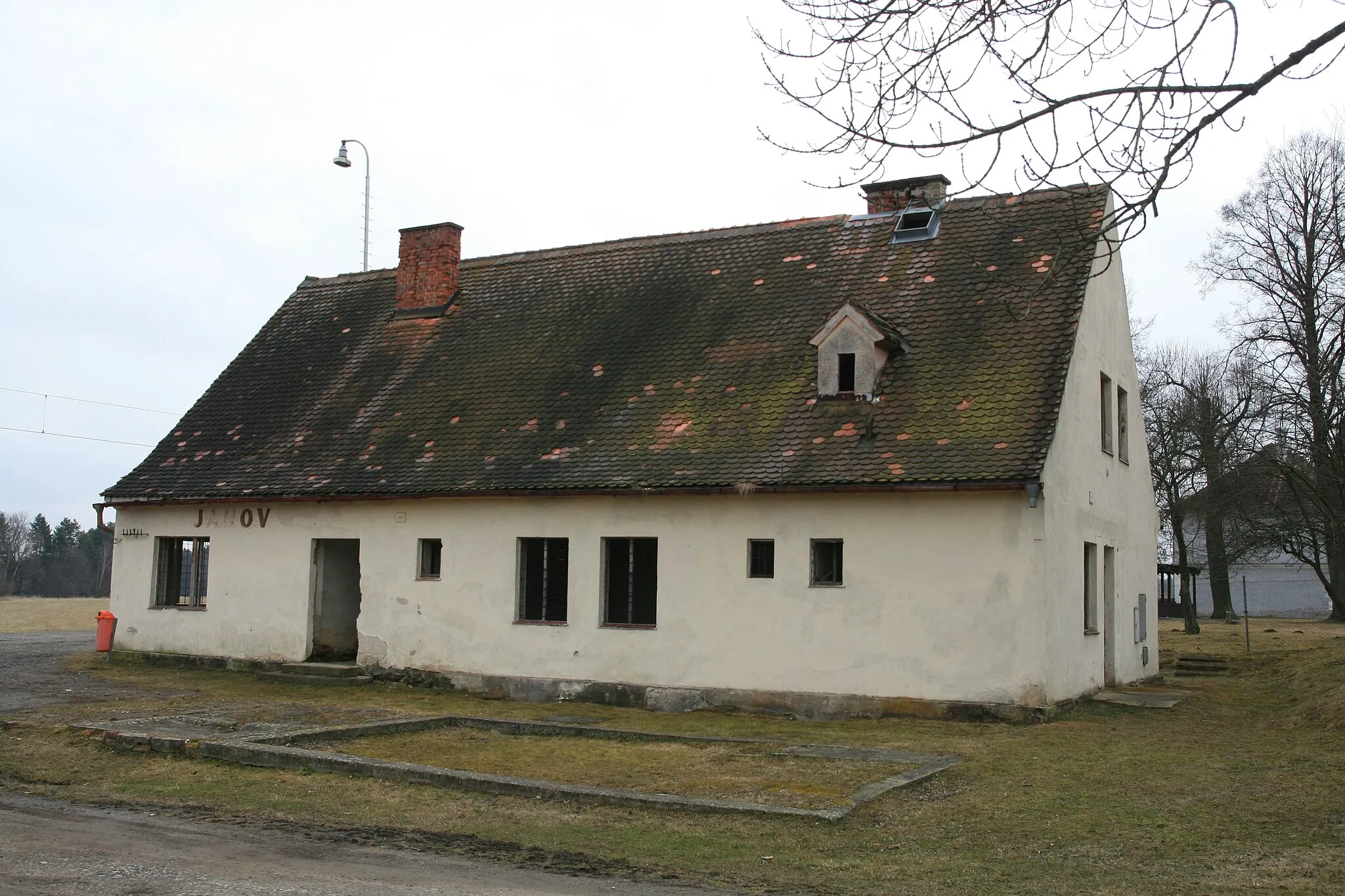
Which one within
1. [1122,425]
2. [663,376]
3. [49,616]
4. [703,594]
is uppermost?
[663,376]

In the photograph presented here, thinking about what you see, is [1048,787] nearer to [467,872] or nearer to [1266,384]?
[467,872]

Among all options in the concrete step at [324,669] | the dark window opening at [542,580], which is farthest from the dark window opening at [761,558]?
the concrete step at [324,669]

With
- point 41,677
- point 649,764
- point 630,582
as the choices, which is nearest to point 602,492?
point 630,582

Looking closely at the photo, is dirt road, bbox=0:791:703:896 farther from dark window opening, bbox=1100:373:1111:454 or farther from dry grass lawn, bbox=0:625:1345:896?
dark window opening, bbox=1100:373:1111:454

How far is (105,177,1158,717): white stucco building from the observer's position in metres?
15.7

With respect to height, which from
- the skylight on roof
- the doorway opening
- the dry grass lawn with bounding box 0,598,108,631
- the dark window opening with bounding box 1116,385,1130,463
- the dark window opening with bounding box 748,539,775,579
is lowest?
the dry grass lawn with bounding box 0,598,108,631

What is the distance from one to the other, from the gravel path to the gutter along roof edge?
321 cm

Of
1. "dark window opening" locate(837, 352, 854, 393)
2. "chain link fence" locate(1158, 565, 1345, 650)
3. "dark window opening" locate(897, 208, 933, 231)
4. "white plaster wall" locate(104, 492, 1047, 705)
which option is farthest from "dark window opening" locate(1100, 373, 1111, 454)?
"chain link fence" locate(1158, 565, 1345, 650)

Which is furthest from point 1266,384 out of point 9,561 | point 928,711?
point 9,561

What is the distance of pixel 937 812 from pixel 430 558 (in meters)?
11.6

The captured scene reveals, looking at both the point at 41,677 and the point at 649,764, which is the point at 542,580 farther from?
the point at 41,677

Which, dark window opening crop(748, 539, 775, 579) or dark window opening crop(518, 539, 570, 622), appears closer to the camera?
dark window opening crop(748, 539, 775, 579)

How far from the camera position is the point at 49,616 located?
39.3 metres

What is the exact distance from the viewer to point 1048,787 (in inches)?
420
